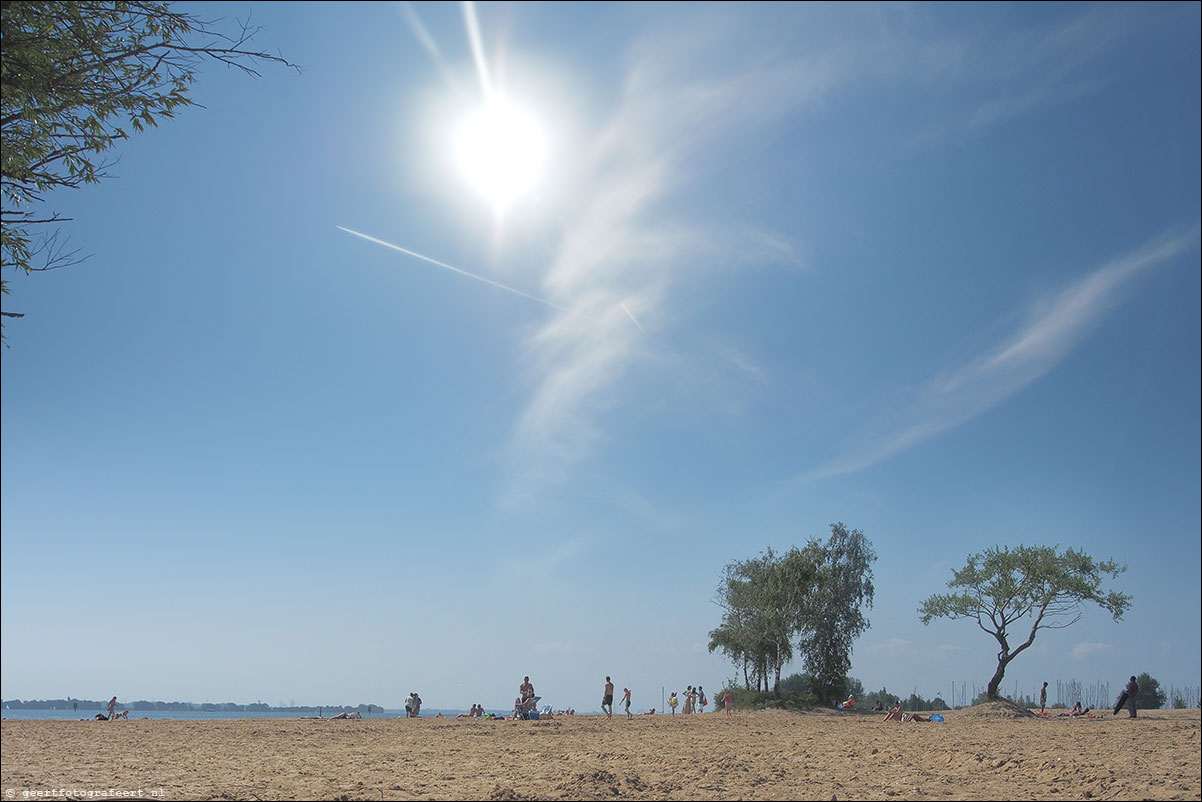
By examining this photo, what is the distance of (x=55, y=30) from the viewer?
777cm

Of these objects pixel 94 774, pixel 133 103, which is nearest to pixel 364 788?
pixel 94 774

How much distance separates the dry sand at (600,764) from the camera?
12758 millimetres

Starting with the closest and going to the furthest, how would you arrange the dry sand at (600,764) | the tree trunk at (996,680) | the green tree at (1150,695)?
the dry sand at (600,764) → the tree trunk at (996,680) → the green tree at (1150,695)

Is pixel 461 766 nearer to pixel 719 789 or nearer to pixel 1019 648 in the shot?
pixel 719 789

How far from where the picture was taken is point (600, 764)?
597 inches

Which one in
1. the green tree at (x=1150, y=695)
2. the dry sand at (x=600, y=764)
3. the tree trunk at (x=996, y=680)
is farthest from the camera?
the green tree at (x=1150, y=695)

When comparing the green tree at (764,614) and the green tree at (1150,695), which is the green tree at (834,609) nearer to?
the green tree at (764,614)

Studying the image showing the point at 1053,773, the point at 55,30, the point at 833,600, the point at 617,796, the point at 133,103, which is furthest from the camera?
the point at 833,600

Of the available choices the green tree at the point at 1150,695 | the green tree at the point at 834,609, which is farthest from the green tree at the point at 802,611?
the green tree at the point at 1150,695

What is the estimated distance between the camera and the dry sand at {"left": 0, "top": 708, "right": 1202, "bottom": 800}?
12.8 meters

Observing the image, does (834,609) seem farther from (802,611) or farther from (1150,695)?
(1150,695)

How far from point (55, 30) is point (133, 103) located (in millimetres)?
886

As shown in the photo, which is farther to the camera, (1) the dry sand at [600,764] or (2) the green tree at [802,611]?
(2) the green tree at [802,611]

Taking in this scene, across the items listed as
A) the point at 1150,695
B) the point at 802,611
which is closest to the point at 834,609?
the point at 802,611
